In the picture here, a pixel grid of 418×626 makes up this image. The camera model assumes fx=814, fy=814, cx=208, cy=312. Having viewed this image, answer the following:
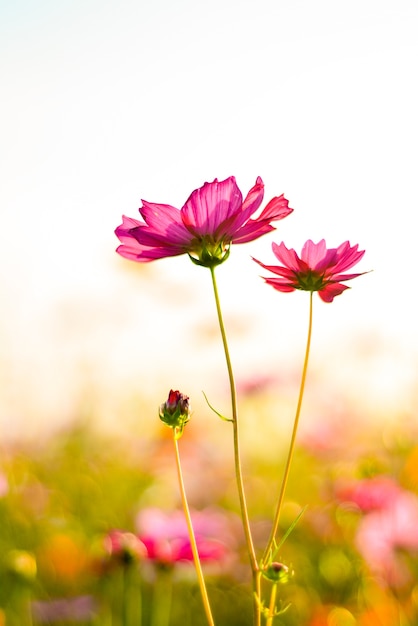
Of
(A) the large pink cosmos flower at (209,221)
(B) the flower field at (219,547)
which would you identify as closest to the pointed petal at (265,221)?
(A) the large pink cosmos flower at (209,221)

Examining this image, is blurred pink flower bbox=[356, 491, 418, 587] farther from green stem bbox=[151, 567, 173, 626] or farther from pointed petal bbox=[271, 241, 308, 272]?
pointed petal bbox=[271, 241, 308, 272]

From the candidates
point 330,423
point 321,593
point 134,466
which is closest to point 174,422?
point 321,593

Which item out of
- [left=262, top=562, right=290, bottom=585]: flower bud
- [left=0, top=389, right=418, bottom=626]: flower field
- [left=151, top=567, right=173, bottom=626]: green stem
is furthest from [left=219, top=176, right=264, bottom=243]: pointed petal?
[left=151, top=567, right=173, bottom=626]: green stem

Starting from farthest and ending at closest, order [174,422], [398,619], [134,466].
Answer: [134,466], [398,619], [174,422]

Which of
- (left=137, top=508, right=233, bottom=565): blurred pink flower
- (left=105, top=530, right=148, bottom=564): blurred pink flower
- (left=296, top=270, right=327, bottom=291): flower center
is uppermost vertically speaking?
(left=296, top=270, right=327, bottom=291): flower center

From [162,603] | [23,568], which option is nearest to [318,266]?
[23,568]

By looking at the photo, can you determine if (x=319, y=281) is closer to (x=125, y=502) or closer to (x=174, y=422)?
(x=174, y=422)

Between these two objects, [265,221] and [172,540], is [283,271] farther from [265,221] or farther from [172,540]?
[172,540]
